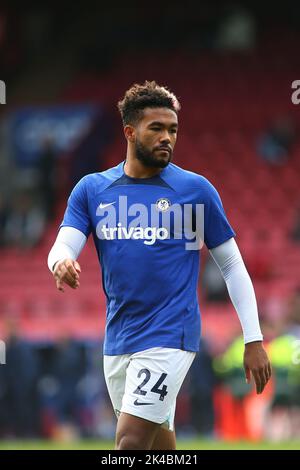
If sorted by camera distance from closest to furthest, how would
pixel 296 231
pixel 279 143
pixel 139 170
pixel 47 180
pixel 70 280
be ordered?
1. pixel 70 280
2. pixel 139 170
3. pixel 296 231
4. pixel 47 180
5. pixel 279 143

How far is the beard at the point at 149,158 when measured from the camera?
6.28m

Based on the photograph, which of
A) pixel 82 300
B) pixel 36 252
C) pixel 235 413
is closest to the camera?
pixel 235 413

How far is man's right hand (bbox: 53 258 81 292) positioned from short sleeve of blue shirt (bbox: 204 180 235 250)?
752 mm

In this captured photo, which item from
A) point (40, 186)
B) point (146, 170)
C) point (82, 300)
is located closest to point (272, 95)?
point (40, 186)

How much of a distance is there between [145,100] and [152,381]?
142 cm

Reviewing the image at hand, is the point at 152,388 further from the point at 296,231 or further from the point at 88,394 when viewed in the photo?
the point at 296,231

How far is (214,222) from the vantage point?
6.34 m

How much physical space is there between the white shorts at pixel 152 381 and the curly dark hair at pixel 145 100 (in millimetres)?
1199

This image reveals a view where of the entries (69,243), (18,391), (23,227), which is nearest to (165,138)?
(69,243)

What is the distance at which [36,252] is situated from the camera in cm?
2175

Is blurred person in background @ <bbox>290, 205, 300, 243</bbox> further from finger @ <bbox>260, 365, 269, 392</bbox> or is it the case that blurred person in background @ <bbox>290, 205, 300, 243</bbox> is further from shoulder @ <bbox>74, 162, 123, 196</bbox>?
finger @ <bbox>260, 365, 269, 392</bbox>

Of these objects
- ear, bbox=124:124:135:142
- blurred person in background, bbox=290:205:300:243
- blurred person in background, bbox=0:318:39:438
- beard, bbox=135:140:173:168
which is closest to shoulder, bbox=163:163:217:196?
beard, bbox=135:140:173:168

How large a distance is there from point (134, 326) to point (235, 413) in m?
9.22
